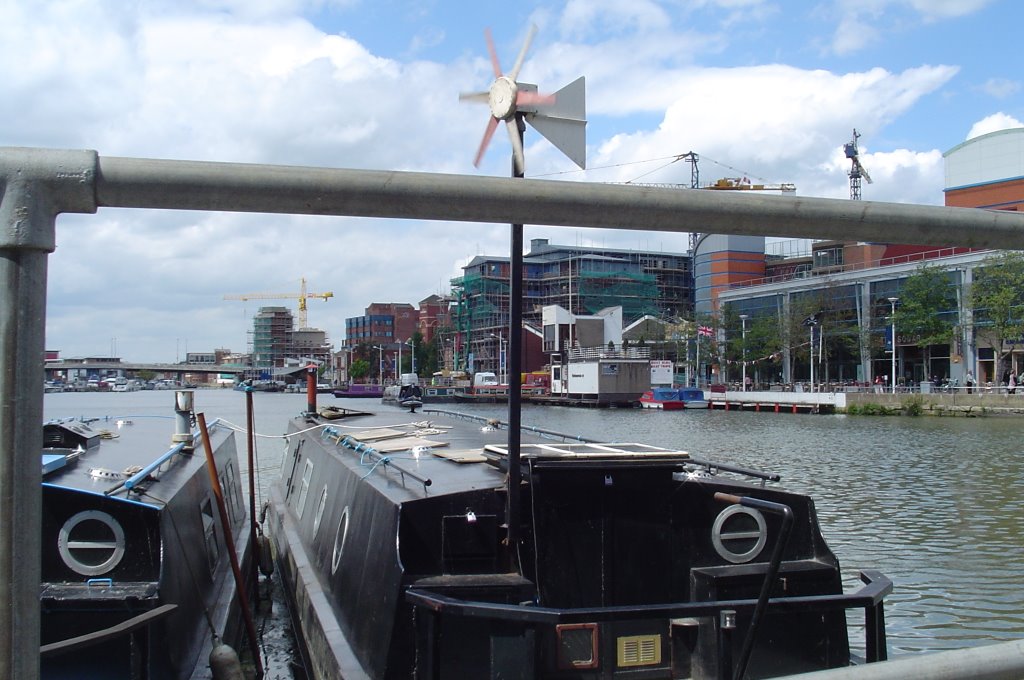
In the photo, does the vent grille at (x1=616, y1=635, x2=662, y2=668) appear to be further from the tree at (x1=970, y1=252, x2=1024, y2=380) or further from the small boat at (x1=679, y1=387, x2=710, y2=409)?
the small boat at (x1=679, y1=387, x2=710, y2=409)

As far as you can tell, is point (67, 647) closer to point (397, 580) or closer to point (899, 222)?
point (397, 580)

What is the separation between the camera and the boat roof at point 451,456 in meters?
7.00

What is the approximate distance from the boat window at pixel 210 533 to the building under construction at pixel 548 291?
102m

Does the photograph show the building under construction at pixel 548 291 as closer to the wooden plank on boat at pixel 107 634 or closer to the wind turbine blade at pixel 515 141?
the wooden plank on boat at pixel 107 634

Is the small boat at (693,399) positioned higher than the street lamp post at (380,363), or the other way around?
the street lamp post at (380,363)

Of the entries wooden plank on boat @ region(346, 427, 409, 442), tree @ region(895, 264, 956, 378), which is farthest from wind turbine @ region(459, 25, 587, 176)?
tree @ region(895, 264, 956, 378)

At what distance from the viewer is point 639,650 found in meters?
6.55

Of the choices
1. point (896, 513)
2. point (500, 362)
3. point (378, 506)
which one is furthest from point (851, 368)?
point (378, 506)

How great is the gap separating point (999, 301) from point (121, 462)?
61539mm

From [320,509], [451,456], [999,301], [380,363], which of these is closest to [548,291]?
[380,363]

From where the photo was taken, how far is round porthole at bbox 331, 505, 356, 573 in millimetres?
9625

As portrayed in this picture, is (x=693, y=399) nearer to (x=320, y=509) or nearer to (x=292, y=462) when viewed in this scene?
(x=292, y=462)

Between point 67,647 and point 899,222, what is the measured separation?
510 cm

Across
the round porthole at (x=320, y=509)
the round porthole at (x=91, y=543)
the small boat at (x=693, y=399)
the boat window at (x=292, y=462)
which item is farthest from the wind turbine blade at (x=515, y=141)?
the small boat at (x=693, y=399)
